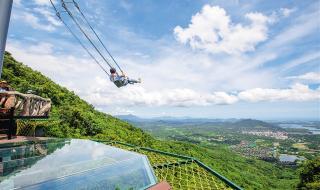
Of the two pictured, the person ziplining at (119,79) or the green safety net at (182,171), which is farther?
the person ziplining at (119,79)

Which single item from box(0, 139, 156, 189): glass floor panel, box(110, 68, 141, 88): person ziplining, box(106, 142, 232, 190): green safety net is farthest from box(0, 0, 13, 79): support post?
box(110, 68, 141, 88): person ziplining

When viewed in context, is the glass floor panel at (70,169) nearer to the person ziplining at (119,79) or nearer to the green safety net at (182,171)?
the green safety net at (182,171)

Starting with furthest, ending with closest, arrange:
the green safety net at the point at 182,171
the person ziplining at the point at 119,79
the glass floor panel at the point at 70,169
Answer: the person ziplining at the point at 119,79
the green safety net at the point at 182,171
the glass floor panel at the point at 70,169

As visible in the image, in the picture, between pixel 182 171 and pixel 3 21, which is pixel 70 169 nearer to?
pixel 3 21

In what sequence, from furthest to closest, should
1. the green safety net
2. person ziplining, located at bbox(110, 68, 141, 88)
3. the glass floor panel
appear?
person ziplining, located at bbox(110, 68, 141, 88), the green safety net, the glass floor panel

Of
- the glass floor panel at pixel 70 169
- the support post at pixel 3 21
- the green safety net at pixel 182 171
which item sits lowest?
the green safety net at pixel 182 171

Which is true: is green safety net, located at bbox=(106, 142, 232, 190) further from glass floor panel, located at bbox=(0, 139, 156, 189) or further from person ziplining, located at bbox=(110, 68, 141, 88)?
person ziplining, located at bbox=(110, 68, 141, 88)

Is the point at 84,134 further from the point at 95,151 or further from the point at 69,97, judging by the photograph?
the point at 95,151

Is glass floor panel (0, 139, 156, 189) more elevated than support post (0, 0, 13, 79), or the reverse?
support post (0, 0, 13, 79)

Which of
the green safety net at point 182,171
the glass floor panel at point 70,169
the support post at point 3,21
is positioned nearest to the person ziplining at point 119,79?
the green safety net at point 182,171
